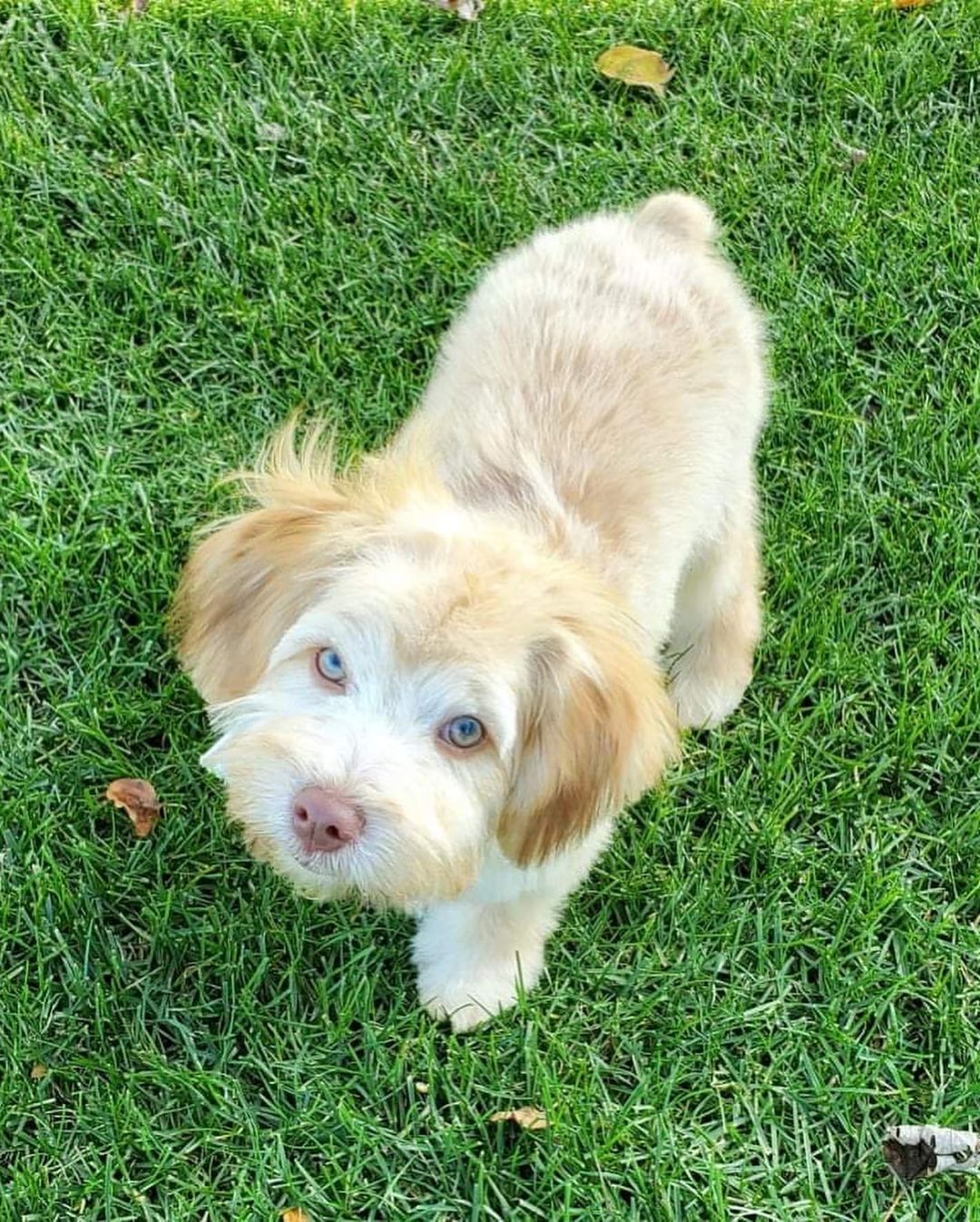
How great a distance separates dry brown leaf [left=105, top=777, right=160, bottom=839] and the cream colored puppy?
0.64m

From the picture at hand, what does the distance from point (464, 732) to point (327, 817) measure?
27 cm

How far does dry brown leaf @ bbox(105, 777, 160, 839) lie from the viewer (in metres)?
2.96

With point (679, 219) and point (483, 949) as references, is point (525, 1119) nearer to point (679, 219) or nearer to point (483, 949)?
point (483, 949)

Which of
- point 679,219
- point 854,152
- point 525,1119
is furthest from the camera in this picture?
point 854,152

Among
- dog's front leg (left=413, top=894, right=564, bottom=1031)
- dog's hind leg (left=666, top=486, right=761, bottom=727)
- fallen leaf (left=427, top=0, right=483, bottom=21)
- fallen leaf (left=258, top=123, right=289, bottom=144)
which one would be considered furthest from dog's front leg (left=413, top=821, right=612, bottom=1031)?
fallen leaf (left=427, top=0, right=483, bottom=21)

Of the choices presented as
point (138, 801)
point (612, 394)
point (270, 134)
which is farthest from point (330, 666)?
point (270, 134)

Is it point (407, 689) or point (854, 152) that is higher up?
point (407, 689)

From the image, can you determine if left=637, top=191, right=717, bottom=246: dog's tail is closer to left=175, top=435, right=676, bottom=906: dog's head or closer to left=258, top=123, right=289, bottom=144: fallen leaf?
left=175, top=435, right=676, bottom=906: dog's head

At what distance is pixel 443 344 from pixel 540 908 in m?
1.40

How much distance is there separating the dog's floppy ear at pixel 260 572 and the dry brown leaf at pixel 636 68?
256cm

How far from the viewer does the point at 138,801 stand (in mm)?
2984

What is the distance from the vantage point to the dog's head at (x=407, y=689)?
201 centimetres

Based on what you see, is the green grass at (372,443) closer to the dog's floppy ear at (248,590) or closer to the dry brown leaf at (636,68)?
the dry brown leaf at (636,68)

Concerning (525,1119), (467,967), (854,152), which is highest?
(854,152)
